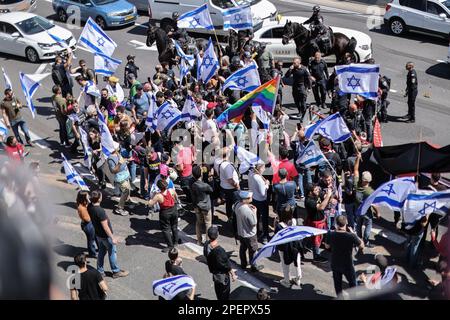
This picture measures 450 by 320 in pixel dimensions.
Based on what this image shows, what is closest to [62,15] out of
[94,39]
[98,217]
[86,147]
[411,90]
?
[94,39]

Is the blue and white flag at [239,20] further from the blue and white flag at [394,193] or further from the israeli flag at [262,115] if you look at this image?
the blue and white flag at [394,193]

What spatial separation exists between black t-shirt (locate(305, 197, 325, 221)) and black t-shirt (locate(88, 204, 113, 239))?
336cm

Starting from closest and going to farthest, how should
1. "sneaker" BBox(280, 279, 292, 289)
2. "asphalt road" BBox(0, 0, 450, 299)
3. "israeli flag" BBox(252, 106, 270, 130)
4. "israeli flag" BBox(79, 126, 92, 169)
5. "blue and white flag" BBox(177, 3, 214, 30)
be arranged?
"asphalt road" BBox(0, 0, 450, 299)
"sneaker" BBox(280, 279, 292, 289)
"israeli flag" BBox(252, 106, 270, 130)
"israeli flag" BBox(79, 126, 92, 169)
"blue and white flag" BBox(177, 3, 214, 30)

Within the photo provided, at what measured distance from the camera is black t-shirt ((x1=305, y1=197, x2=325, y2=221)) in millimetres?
11727

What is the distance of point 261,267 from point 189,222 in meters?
2.26

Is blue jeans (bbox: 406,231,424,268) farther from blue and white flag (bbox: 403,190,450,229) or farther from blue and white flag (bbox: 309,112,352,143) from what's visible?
blue and white flag (bbox: 309,112,352,143)

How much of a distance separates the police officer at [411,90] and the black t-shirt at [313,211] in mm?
6717

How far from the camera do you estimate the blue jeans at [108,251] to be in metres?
11.9

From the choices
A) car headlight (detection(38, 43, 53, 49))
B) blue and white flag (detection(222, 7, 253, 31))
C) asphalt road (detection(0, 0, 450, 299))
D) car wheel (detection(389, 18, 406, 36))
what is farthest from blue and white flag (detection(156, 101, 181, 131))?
car wheel (detection(389, 18, 406, 36))

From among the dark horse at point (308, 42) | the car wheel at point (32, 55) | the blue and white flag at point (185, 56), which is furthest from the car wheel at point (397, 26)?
the car wheel at point (32, 55)

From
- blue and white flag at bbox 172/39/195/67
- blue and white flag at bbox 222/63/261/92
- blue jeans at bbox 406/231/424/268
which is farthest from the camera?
blue and white flag at bbox 172/39/195/67

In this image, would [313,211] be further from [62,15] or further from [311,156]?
[62,15]

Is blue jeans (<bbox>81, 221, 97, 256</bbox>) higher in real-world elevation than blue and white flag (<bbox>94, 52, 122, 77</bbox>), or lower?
lower

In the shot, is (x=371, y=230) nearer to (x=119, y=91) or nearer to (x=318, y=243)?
(x=318, y=243)
